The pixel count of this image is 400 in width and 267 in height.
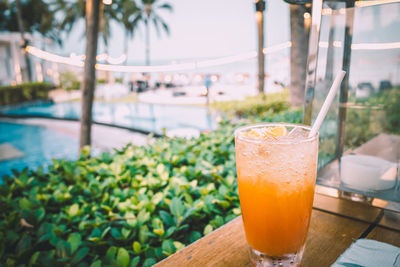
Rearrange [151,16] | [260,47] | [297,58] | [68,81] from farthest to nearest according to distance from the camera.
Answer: [151,16]
[68,81]
[260,47]
[297,58]

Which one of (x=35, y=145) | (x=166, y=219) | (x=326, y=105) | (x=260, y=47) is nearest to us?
(x=326, y=105)

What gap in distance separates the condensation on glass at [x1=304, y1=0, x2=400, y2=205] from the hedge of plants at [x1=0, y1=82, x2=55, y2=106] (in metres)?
16.1

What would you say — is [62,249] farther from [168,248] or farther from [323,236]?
[323,236]

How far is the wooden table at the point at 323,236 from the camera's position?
1.97 ft

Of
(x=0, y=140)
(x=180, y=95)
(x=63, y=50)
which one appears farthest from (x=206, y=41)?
(x=0, y=140)

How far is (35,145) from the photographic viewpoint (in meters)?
6.82

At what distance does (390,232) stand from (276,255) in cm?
34

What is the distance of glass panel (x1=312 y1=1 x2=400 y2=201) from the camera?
34.5 inches

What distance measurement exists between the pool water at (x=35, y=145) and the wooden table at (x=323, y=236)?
16.9 ft

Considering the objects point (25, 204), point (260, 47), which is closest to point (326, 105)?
point (25, 204)

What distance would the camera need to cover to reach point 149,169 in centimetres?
160

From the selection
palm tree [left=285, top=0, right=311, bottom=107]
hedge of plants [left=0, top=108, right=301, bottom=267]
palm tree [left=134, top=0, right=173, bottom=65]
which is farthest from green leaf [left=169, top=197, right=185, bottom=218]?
palm tree [left=134, top=0, right=173, bottom=65]

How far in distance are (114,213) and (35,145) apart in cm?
689

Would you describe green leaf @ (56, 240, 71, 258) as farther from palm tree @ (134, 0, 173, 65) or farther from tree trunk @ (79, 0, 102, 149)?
palm tree @ (134, 0, 173, 65)
